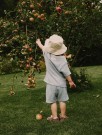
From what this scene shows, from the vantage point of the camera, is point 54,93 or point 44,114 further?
point 44,114

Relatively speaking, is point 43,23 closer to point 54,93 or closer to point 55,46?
point 55,46

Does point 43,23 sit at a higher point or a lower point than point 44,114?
higher

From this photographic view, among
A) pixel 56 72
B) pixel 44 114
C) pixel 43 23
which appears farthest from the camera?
pixel 43 23

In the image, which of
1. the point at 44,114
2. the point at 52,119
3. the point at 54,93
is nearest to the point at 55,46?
the point at 54,93

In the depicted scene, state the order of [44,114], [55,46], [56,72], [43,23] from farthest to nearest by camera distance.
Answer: [43,23] → [44,114] → [56,72] → [55,46]

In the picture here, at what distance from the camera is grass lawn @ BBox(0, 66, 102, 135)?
733 centimetres

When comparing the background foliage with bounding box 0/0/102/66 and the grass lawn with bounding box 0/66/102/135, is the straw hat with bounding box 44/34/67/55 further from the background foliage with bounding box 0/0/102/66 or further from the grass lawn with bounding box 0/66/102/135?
the grass lawn with bounding box 0/66/102/135

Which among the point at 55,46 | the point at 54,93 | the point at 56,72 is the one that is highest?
the point at 55,46

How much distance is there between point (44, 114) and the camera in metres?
8.91

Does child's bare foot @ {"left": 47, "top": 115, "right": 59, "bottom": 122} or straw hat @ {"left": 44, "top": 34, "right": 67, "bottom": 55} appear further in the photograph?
child's bare foot @ {"left": 47, "top": 115, "right": 59, "bottom": 122}

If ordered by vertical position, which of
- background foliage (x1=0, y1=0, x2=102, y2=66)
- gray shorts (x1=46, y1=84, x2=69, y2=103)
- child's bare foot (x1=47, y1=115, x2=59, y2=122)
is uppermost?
background foliage (x1=0, y1=0, x2=102, y2=66)

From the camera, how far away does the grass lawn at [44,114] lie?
733cm

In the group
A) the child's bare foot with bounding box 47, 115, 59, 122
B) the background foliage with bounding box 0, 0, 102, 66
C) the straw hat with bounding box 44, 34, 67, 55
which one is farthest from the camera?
the background foliage with bounding box 0, 0, 102, 66

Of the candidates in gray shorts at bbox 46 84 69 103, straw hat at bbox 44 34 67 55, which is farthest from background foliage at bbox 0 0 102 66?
gray shorts at bbox 46 84 69 103
